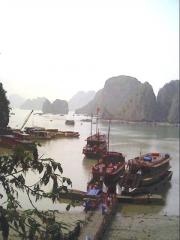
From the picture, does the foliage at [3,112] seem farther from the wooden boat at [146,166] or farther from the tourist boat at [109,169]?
the wooden boat at [146,166]

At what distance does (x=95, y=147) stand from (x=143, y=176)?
2131mm

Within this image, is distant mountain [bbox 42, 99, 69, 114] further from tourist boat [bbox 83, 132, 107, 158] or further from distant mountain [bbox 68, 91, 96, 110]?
tourist boat [bbox 83, 132, 107, 158]

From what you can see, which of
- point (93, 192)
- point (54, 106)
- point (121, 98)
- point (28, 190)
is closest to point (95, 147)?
point (93, 192)

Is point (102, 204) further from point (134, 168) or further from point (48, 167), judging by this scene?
point (48, 167)

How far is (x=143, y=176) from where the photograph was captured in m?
13.8

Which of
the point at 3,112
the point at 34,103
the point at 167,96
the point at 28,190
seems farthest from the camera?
the point at 167,96

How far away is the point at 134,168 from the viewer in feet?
45.1

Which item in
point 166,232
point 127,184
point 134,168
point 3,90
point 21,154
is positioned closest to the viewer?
point 21,154

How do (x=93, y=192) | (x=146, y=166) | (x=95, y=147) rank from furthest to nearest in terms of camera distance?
(x=146, y=166) < (x=95, y=147) < (x=93, y=192)

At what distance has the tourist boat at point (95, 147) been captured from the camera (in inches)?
469

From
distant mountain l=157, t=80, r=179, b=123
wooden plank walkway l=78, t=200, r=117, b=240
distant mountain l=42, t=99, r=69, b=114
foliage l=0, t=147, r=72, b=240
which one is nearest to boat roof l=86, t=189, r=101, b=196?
wooden plank walkway l=78, t=200, r=117, b=240

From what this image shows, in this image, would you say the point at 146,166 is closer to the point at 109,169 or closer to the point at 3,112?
the point at 109,169

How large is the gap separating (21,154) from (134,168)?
41.0ft

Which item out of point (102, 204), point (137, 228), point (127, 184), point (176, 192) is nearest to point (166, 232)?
point (137, 228)
